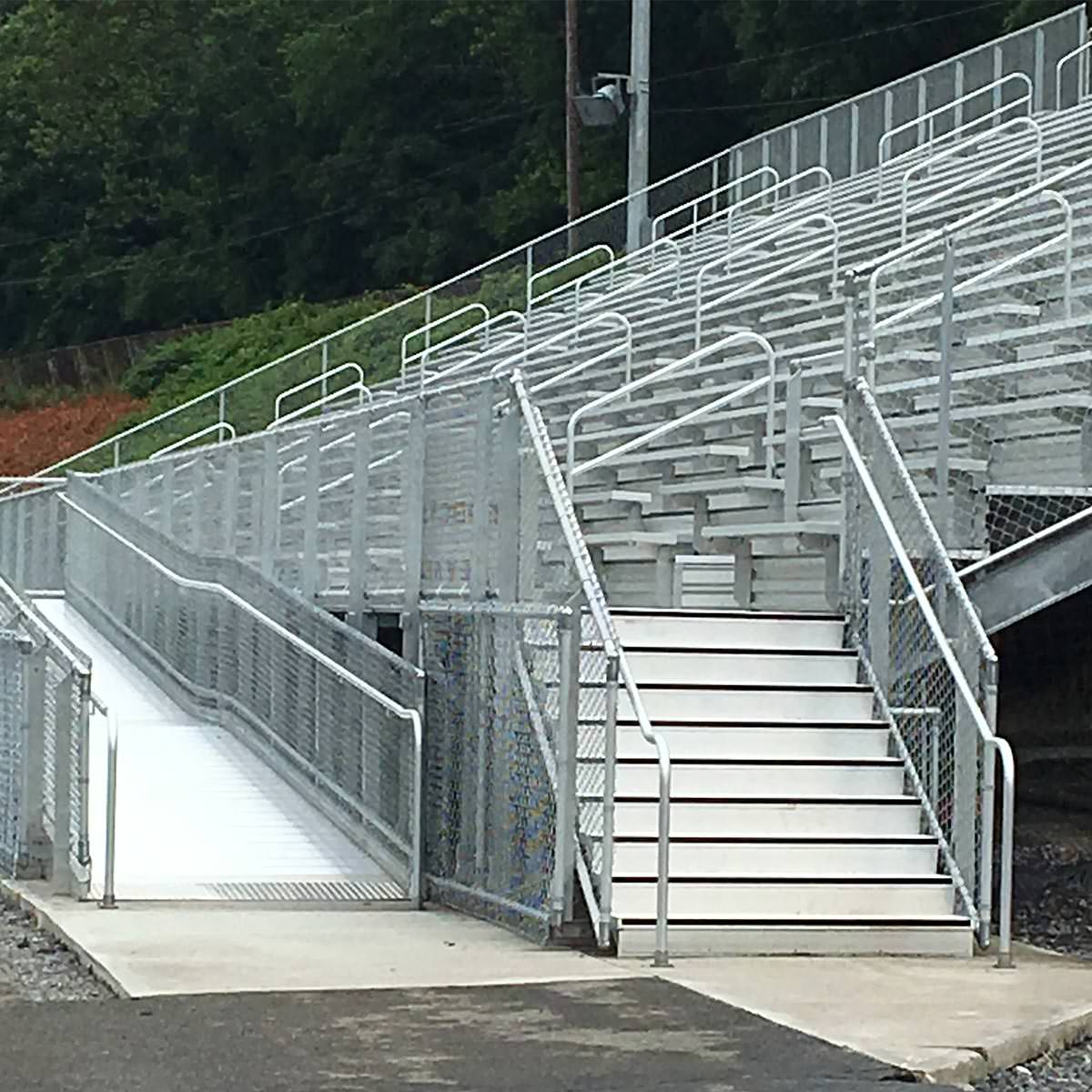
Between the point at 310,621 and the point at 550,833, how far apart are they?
4.24 m

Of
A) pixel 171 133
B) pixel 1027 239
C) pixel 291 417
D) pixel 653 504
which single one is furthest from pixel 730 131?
pixel 653 504

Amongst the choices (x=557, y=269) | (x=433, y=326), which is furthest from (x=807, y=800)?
(x=557, y=269)

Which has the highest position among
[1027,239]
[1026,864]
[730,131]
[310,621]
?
[730,131]

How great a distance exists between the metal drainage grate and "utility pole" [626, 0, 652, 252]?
21.0 m

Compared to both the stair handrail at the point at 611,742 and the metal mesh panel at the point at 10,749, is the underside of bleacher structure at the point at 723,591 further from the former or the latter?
the metal mesh panel at the point at 10,749

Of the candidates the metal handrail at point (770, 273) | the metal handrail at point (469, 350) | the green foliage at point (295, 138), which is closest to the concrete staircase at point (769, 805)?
the metal handrail at point (770, 273)

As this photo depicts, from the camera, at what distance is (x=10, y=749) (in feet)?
44.6

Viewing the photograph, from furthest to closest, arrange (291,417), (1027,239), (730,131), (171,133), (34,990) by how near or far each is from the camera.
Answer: (171,133), (730,131), (291,417), (1027,239), (34,990)

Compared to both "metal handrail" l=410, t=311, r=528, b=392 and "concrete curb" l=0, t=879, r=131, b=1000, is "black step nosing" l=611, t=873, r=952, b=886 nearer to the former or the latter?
"concrete curb" l=0, t=879, r=131, b=1000

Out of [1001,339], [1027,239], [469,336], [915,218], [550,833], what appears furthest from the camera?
[469,336]

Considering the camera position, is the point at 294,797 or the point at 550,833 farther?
the point at 294,797

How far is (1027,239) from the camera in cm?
1853

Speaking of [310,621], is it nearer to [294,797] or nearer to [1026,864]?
[294,797]

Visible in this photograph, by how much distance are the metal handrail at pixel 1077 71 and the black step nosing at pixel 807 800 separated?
63.1 ft
